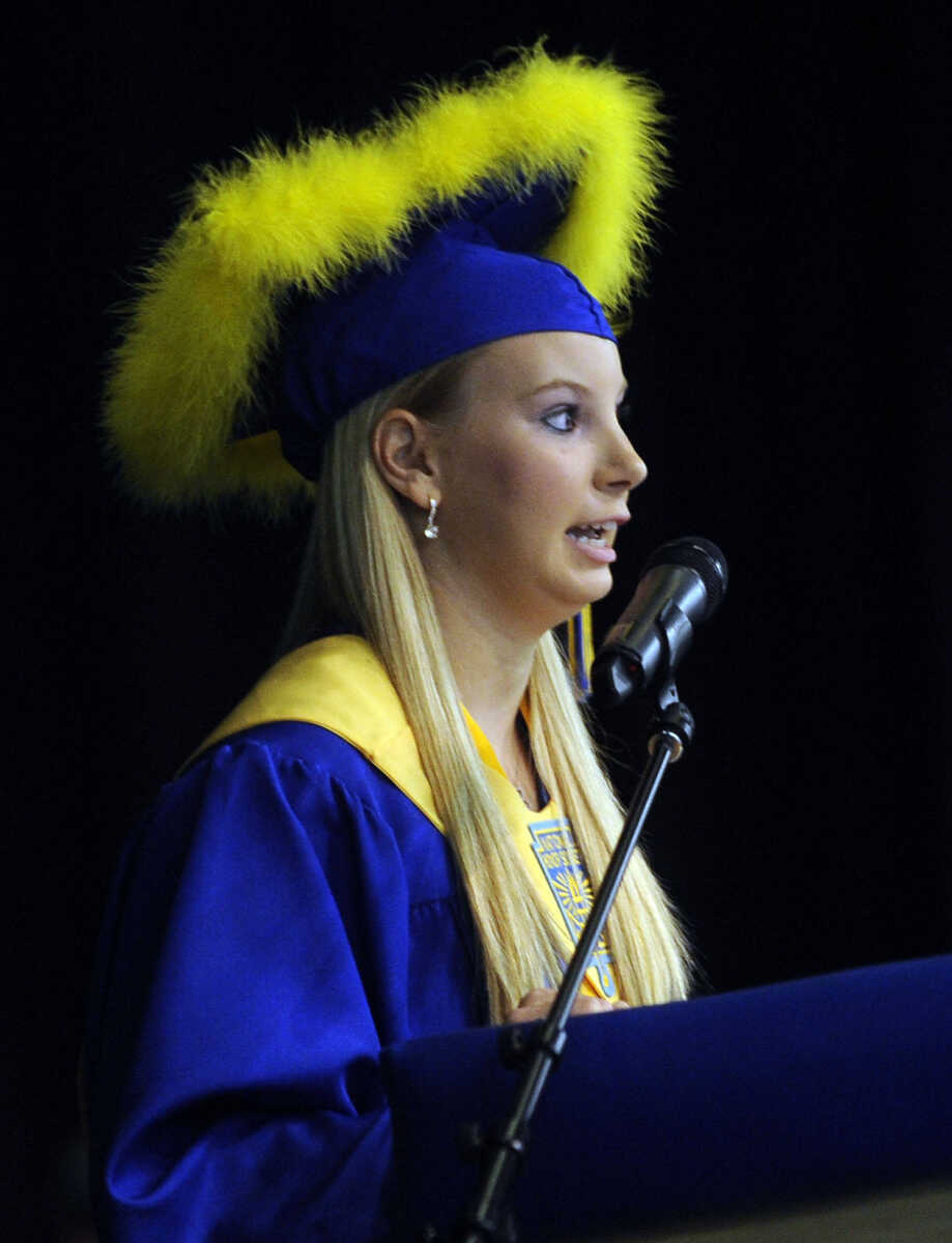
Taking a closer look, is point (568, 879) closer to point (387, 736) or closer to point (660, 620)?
point (387, 736)

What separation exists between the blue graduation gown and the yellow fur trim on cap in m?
0.39

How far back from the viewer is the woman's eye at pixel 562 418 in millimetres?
1827

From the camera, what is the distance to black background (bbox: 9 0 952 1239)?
2568 millimetres

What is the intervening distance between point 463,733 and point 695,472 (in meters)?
1.26

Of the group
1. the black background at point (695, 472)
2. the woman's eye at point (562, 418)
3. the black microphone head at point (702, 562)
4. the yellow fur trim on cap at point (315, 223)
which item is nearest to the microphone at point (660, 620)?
the black microphone head at point (702, 562)

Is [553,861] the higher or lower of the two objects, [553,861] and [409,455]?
the lower

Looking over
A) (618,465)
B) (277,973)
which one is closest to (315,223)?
(618,465)

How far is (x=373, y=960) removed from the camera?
1521mm

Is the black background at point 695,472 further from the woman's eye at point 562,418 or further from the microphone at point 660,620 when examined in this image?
the microphone at point 660,620

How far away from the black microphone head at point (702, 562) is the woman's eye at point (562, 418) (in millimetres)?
382

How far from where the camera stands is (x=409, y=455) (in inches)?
73.2

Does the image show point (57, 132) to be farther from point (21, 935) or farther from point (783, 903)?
point (783, 903)

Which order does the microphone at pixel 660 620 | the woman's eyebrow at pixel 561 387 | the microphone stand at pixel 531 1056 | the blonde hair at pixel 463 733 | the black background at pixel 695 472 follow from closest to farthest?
the microphone stand at pixel 531 1056 → the microphone at pixel 660 620 → the blonde hair at pixel 463 733 → the woman's eyebrow at pixel 561 387 → the black background at pixel 695 472

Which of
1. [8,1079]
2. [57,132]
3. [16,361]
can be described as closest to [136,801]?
[8,1079]
